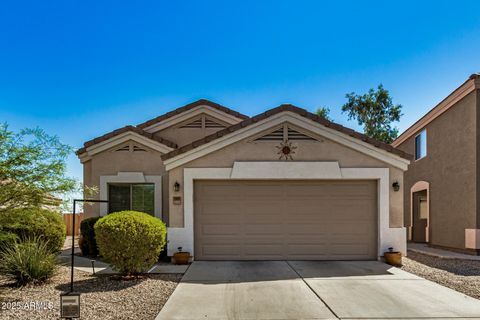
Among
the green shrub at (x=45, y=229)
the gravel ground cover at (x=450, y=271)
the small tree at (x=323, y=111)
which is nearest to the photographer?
the gravel ground cover at (x=450, y=271)

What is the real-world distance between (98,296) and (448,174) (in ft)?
43.1

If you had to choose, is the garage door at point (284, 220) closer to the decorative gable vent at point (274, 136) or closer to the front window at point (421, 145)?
the decorative gable vent at point (274, 136)

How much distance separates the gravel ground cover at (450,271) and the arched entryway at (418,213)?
5.25 meters

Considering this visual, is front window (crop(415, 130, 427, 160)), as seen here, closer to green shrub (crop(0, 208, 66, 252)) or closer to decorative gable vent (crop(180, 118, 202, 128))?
decorative gable vent (crop(180, 118, 202, 128))

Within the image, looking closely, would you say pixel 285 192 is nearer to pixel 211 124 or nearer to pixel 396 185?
pixel 396 185

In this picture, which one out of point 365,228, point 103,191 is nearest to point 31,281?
point 103,191

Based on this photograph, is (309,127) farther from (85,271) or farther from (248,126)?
(85,271)

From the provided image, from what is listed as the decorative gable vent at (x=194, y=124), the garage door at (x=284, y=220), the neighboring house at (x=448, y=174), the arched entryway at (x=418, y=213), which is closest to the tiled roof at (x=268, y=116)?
the garage door at (x=284, y=220)

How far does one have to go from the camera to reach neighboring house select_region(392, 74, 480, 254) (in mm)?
11719

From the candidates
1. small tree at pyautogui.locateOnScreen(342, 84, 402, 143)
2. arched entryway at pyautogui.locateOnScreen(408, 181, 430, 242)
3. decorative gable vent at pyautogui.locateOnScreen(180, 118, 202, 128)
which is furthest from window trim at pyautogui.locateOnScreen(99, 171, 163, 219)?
small tree at pyautogui.locateOnScreen(342, 84, 402, 143)

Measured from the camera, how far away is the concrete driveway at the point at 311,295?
5348mm

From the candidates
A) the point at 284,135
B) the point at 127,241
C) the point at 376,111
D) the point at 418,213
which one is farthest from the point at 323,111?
the point at 127,241

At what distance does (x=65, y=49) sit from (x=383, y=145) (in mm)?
11286

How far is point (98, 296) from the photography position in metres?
6.29
